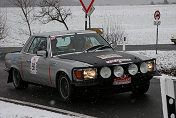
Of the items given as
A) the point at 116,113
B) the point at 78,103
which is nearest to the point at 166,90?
the point at 116,113

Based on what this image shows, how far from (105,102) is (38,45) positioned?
8.02ft

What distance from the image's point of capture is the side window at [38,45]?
9078 mm

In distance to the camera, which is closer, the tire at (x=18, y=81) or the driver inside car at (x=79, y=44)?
the driver inside car at (x=79, y=44)

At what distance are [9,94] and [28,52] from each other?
115 cm

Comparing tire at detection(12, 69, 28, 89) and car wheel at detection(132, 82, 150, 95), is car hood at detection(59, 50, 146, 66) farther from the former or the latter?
tire at detection(12, 69, 28, 89)

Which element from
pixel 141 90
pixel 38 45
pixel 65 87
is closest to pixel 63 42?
pixel 38 45

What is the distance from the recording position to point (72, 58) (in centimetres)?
803

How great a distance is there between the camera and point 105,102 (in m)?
7.98

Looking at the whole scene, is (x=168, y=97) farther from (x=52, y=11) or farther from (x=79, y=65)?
(x=52, y=11)

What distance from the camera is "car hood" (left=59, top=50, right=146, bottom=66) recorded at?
7.58m

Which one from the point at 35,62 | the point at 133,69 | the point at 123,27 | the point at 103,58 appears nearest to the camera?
the point at 133,69

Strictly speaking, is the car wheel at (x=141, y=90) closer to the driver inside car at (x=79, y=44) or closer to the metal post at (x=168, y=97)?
the driver inside car at (x=79, y=44)

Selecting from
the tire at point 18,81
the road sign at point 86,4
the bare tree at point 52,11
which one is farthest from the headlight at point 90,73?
the bare tree at point 52,11

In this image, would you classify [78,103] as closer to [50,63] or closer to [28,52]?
[50,63]
